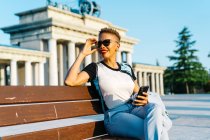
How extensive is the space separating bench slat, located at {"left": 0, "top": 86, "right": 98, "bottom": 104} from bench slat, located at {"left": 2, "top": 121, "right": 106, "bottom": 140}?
39 centimetres

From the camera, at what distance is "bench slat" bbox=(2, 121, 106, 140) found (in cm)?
319

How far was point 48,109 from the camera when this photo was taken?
378 cm

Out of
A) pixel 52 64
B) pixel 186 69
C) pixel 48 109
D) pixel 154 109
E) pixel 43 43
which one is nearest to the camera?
pixel 154 109

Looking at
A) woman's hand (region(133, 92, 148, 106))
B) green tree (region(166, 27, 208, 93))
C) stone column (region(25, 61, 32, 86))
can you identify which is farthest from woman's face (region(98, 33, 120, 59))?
green tree (region(166, 27, 208, 93))

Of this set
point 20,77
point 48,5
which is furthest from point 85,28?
point 20,77

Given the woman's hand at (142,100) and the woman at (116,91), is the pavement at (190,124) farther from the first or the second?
the woman's hand at (142,100)

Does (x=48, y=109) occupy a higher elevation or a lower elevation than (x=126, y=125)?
higher

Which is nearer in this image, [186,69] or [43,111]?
[43,111]

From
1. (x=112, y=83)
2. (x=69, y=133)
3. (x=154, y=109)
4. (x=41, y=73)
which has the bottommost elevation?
(x=69, y=133)

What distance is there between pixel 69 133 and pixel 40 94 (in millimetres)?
528

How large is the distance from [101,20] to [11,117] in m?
44.1

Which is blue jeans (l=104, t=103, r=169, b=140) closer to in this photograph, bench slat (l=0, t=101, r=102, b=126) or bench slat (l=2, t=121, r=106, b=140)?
bench slat (l=2, t=121, r=106, b=140)

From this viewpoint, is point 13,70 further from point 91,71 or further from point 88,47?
point 91,71

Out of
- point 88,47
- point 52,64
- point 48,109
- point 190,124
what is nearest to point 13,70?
point 52,64
